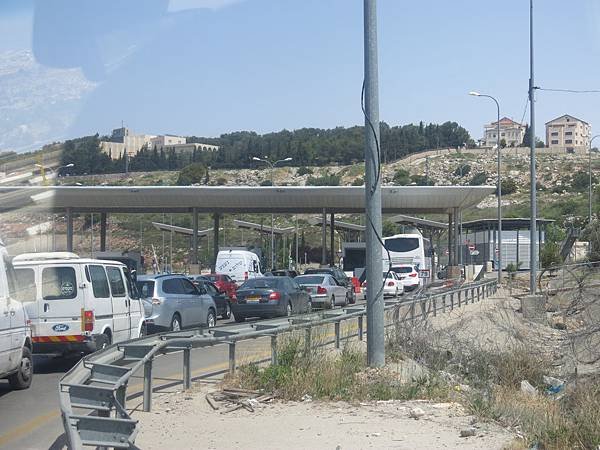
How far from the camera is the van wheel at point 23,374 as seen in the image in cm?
1399

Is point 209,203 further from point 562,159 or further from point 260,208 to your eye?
point 562,159

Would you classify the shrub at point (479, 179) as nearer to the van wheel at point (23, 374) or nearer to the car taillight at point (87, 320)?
the car taillight at point (87, 320)

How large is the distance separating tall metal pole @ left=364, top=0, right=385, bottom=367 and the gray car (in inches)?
336

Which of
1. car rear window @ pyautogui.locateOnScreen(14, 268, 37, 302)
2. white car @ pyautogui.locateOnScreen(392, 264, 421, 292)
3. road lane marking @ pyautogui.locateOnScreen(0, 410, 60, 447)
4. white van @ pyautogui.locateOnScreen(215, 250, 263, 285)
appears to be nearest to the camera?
road lane marking @ pyautogui.locateOnScreen(0, 410, 60, 447)

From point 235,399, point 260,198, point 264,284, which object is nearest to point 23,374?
point 235,399

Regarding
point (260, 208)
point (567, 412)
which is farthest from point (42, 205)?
point (260, 208)

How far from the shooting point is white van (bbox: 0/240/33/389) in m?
12.9

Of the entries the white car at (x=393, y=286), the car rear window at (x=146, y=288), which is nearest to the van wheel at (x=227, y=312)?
the car rear window at (x=146, y=288)

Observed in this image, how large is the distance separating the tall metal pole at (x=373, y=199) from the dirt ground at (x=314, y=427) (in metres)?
2.16

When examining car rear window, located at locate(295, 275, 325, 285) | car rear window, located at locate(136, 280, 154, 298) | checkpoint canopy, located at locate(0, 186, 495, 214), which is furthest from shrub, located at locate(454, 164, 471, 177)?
car rear window, located at locate(136, 280, 154, 298)

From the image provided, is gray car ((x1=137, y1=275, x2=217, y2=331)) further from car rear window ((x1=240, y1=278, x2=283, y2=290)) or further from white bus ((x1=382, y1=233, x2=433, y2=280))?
white bus ((x1=382, y1=233, x2=433, y2=280))

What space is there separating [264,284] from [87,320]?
1388 centimetres

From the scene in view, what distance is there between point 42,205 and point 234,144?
411ft

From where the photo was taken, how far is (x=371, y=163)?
13914 millimetres
